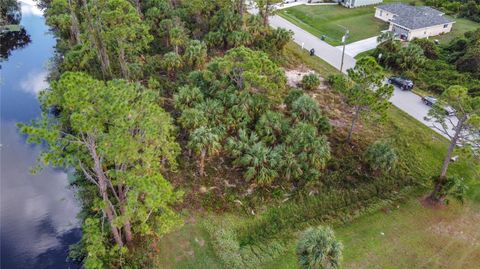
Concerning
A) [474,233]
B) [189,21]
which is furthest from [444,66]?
[189,21]

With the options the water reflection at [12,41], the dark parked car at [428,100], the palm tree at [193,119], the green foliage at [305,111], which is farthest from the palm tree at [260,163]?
the water reflection at [12,41]

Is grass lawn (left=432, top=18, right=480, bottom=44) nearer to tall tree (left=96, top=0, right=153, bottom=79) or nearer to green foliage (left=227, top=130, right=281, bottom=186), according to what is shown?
green foliage (left=227, top=130, right=281, bottom=186)

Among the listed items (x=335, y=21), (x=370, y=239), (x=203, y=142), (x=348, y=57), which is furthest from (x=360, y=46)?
(x=203, y=142)

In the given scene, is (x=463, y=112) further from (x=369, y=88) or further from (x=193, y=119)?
(x=193, y=119)

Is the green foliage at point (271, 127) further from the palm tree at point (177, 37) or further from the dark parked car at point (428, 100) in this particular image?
the dark parked car at point (428, 100)

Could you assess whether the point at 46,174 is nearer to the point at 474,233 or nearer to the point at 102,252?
the point at 102,252

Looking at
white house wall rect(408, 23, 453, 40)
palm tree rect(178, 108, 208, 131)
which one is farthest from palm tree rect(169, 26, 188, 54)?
white house wall rect(408, 23, 453, 40)
